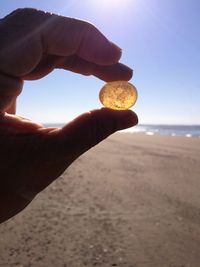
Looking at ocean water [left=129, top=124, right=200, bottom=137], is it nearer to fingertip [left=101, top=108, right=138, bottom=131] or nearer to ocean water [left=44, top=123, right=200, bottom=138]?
ocean water [left=44, top=123, right=200, bottom=138]

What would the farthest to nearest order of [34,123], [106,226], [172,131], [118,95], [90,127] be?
[172,131], [106,226], [118,95], [34,123], [90,127]

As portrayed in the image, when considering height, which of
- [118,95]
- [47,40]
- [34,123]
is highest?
[47,40]

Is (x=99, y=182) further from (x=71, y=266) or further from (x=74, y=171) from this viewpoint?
(x=71, y=266)

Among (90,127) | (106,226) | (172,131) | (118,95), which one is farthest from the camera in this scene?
(172,131)

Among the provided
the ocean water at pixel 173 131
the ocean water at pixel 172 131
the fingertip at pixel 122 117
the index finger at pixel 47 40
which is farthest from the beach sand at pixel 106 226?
the ocean water at pixel 173 131

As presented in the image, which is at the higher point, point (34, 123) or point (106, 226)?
point (34, 123)

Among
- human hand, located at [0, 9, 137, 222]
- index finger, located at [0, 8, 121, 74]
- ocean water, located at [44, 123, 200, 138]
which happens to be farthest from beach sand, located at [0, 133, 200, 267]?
ocean water, located at [44, 123, 200, 138]

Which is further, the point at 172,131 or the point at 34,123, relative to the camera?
the point at 172,131

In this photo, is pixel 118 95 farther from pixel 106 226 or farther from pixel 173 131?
pixel 173 131

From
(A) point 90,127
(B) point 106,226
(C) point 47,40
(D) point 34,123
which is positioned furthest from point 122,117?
(B) point 106,226
